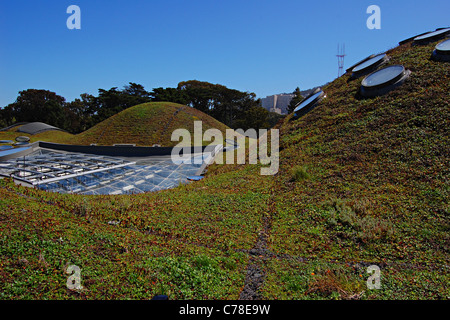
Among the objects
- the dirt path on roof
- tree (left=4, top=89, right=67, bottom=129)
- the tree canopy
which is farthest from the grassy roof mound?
tree (left=4, top=89, right=67, bottom=129)

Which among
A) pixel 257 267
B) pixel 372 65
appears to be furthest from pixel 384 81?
pixel 257 267

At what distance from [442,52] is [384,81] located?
3.90m

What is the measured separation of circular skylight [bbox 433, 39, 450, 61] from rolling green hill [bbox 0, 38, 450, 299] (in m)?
2.15

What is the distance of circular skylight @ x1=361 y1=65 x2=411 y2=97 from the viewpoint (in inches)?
594

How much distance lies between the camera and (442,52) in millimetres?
15562

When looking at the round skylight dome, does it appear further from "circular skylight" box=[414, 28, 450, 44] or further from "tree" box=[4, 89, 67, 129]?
"tree" box=[4, 89, 67, 129]

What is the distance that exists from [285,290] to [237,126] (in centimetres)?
5014

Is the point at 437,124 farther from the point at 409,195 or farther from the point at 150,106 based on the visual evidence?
the point at 150,106

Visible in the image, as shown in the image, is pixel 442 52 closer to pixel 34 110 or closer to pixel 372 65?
pixel 372 65

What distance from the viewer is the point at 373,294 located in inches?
181

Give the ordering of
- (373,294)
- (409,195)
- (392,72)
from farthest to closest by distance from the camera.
Result: (392,72) < (409,195) < (373,294)

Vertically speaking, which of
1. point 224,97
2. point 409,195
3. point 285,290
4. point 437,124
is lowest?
point 285,290

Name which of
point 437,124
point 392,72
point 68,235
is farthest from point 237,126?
point 68,235
